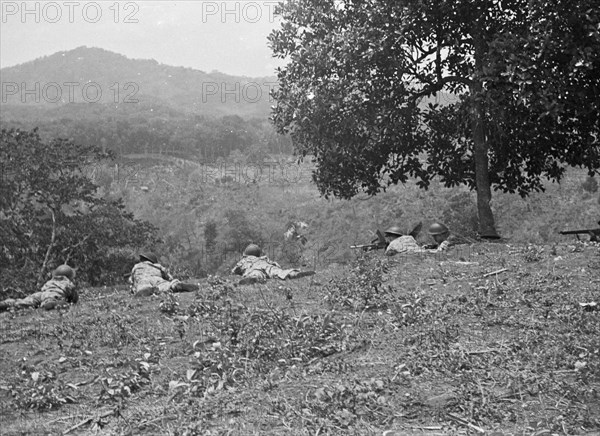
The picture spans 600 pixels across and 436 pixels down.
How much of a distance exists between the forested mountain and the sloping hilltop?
761 inches

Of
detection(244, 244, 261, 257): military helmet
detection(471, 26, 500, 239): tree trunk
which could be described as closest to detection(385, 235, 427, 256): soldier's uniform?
detection(471, 26, 500, 239): tree trunk

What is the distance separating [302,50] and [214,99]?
176m

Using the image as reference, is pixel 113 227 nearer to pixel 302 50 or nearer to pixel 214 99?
pixel 302 50

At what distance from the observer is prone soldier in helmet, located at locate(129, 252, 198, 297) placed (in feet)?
39.1

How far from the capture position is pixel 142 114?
108 metres

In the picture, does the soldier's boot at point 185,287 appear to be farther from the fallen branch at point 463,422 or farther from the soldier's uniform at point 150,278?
the fallen branch at point 463,422

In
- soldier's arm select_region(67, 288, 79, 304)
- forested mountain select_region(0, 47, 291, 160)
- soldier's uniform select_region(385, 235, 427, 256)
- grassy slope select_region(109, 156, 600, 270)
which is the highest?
forested mountain select_region(0, 47, 291, 160)

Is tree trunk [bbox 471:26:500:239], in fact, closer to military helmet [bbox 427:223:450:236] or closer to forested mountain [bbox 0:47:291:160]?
military helmet [bbox 427:223:450:236]

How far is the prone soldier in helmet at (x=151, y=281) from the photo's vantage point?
39.1 ft

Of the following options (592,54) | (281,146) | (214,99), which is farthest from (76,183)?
(214,99)

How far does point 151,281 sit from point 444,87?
32.3ft

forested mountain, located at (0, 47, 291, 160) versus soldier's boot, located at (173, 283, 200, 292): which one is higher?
forested mountain, located at (0, 47, 291, 160)

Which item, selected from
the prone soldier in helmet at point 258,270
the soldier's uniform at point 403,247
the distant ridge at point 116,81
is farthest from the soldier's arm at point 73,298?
the distant ridge at point 116,81

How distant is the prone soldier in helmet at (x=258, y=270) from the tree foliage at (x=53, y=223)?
1140cm
